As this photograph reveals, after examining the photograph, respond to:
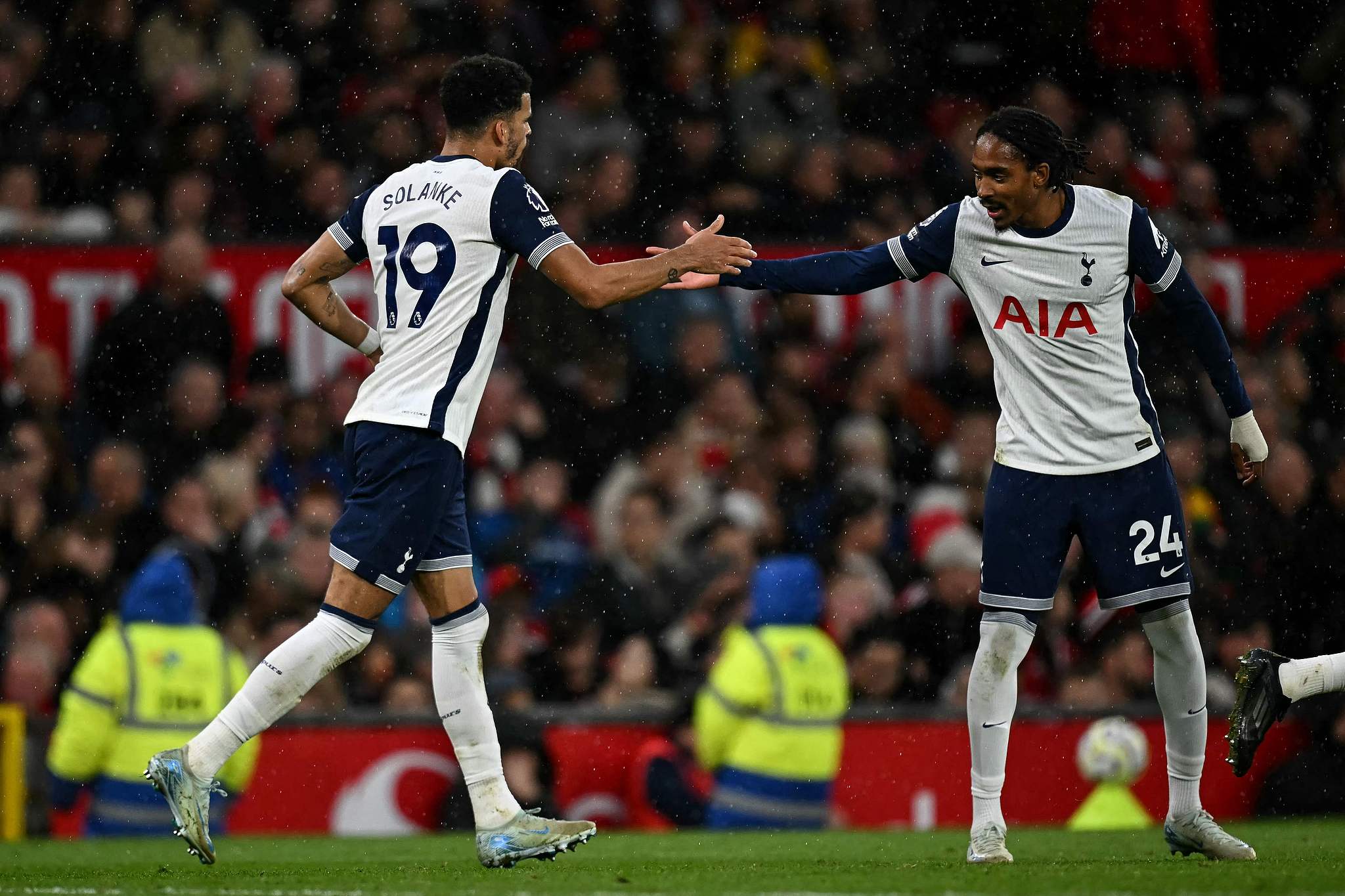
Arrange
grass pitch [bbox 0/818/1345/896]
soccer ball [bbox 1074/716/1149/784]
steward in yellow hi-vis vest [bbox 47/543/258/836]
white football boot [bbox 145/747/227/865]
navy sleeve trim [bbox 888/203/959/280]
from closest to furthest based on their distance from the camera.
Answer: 1. grass pitch [bbox 0/818/1345/896]
2. white football boot [bbox 145/747/227/865]
3. navy sleeve trim [bbox 888/203/959/280]
4. steward in yellow hi-vis vest [bbox 47/543/258/836]
5. soccer ball [bbox 1074/716/1149/784]

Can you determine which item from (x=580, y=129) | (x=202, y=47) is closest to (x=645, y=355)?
(x=580, y=129)

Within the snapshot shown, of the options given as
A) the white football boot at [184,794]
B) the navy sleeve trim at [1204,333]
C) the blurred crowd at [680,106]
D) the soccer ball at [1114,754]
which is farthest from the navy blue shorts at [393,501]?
the blurred crowd at [680,106]

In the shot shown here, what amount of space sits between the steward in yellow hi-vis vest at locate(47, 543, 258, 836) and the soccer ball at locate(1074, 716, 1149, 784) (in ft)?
Answer: 13.9

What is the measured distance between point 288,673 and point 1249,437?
11.0 feet

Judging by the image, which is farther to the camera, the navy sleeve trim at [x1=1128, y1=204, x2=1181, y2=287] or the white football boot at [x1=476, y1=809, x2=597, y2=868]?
the navy sleeve trim at [x1=1128, y1=204, x2=1181, y2=287]

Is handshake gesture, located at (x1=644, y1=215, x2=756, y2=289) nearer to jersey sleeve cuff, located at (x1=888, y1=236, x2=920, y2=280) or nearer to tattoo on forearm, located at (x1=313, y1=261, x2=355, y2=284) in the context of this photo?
jersey sleeve cuff, located at (x1=888, y1=236, x2=920, y2=280)

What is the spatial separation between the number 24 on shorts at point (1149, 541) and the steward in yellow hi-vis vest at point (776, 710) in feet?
10.8

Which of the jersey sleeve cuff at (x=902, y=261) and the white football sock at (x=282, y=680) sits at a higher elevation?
the jersey sleeve cuff at (x=902, y=261)

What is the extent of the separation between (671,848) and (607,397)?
5151 millimetres

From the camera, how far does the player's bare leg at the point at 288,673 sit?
6.09 meters

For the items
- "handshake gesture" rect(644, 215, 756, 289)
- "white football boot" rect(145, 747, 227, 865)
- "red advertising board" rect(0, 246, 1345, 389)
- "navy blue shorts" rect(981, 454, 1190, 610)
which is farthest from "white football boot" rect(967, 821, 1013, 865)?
"red advertising board" rect(0, 246, 1345, 389)

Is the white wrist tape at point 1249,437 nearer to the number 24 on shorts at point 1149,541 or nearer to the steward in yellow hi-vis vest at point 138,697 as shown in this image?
the number 24 on shorts at point 1149,541

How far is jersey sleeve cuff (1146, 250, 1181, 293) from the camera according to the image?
21.6 feet

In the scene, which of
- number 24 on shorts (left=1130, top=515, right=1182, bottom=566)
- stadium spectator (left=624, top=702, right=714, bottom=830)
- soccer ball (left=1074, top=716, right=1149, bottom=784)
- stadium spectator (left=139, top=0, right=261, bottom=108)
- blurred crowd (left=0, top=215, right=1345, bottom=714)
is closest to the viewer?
number 24 on shorts (left=1130, top=515, right=1182, bottom=566)
